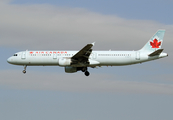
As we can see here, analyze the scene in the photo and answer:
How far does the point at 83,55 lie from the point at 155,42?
41.0 feet

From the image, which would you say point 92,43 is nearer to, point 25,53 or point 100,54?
point 100,54

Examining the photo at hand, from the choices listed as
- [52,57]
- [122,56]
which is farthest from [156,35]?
[52,57]

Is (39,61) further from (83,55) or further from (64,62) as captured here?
(83,55)

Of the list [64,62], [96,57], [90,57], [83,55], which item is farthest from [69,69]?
[96,57]

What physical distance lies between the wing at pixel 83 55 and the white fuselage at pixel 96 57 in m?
0.95

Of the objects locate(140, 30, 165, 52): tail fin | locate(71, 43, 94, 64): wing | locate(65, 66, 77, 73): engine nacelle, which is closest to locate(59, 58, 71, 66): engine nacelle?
locate(71, 43, 94, 64): wing

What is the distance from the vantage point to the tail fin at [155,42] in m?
61.5

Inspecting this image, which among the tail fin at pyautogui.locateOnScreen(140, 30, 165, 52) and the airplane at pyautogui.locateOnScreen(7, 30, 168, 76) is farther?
the tail fin at pyautogui.locateOnScreen(140, 30, 165, 52)

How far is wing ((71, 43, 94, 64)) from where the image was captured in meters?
57.4

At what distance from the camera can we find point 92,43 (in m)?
56.0

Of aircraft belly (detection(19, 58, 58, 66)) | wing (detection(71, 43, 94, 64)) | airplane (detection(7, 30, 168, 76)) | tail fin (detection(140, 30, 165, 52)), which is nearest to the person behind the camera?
wing (detection(71, 43, 94, 64))

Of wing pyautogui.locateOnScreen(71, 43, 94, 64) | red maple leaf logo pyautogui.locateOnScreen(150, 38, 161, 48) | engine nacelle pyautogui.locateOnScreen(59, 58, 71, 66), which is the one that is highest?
red maple leaf logo pyautogui.locateOnScreen(150, 38, 161, 48)

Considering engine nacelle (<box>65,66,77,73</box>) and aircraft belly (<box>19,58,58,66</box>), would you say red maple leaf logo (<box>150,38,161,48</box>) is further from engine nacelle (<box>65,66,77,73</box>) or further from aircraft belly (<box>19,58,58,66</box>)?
aircraft belly (<box>19,58,58,66</box>)

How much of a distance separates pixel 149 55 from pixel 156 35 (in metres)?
4.53
